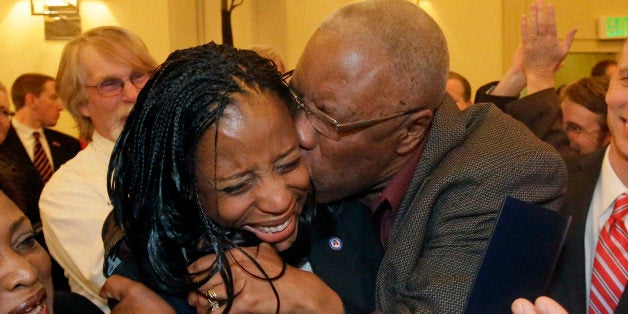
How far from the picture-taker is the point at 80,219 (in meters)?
2.25

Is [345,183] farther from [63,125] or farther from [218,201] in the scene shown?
[63,125]

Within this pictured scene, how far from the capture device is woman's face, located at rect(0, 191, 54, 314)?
1367mm

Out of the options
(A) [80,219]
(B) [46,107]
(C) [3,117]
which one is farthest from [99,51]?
(B) [46,107]

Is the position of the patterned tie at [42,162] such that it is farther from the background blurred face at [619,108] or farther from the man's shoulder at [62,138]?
the background blurred face at [619,108]

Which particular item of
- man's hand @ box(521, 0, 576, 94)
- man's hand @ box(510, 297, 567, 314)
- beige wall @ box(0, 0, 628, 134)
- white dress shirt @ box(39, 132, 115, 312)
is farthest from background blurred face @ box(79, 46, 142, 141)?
beige wall @ box(0, 0, 628, 134)

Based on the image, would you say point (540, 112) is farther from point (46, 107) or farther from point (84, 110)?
point (46, 107)

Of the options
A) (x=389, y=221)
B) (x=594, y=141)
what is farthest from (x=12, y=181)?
(x=594, y=141)

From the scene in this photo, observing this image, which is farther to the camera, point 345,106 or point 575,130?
point 575,130

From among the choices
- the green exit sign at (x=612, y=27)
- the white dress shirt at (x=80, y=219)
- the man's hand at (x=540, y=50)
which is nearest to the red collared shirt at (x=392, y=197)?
the white dress shirt at (x=80, y=219)

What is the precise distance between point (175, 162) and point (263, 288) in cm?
29

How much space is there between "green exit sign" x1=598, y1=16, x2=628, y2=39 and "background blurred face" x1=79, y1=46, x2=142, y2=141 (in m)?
6.26

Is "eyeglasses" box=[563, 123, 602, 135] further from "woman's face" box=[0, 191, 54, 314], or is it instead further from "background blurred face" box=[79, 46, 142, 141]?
"woman's face" box=[0, 191, 54, 314]

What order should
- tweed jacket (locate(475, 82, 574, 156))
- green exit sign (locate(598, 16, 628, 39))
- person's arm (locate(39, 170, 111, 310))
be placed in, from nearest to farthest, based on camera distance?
person's arm (locate(39, 170, 111, 310))
tweed jacket (locate(475, 82, 574, 156))
green exit sign (locate(598, 16, 628, 39))

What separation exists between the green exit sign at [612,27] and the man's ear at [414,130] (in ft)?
21.4
